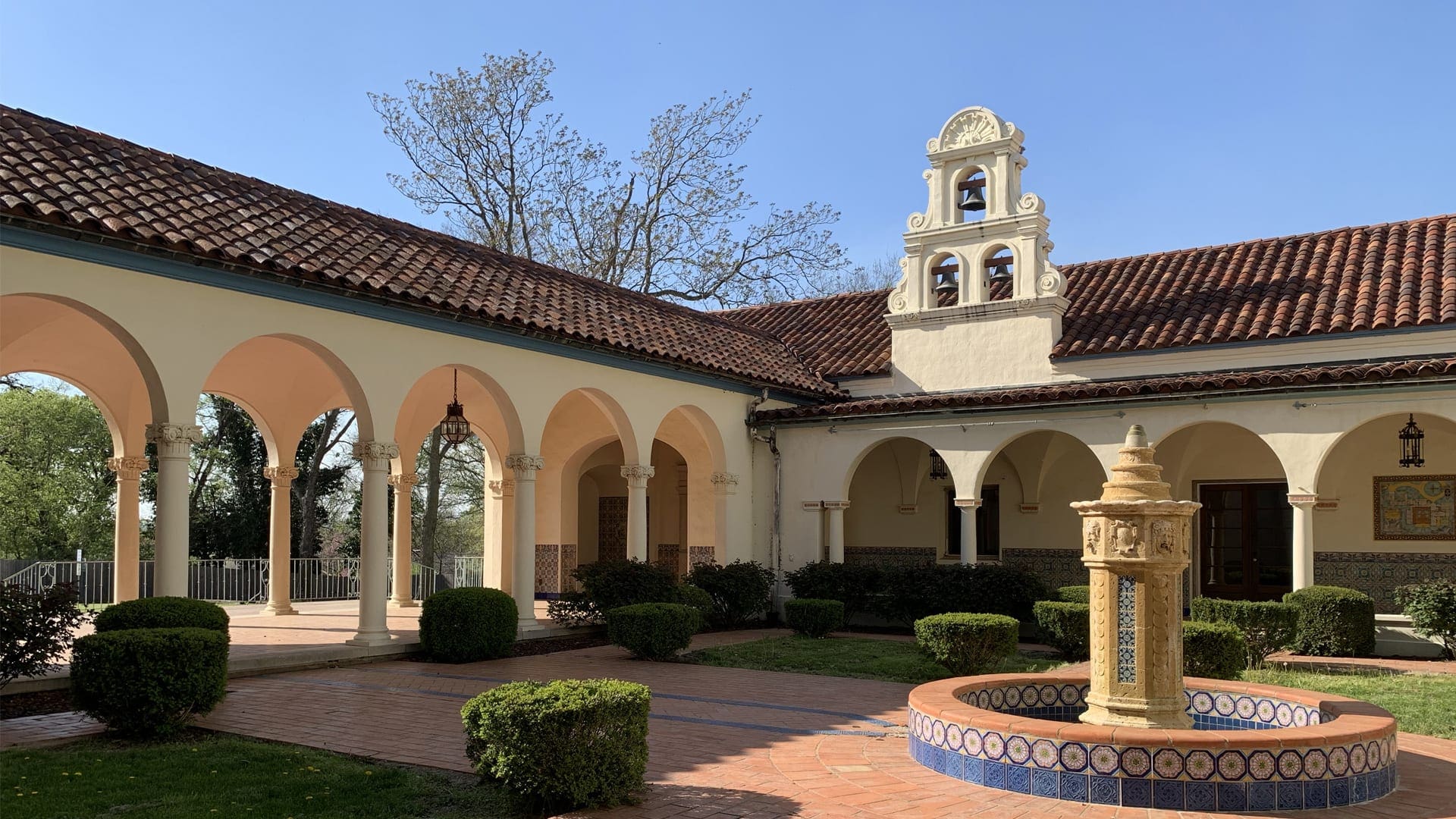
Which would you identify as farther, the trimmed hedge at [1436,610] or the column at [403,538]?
the column at [403,538]

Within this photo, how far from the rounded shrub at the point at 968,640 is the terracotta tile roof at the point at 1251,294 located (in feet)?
24.4

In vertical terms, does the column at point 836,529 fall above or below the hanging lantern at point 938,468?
below

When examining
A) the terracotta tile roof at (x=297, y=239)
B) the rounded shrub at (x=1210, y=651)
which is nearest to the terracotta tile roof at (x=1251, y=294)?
the terracotta tile roof at (x=297, y=239)

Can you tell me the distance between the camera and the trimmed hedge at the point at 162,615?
9.41 metres

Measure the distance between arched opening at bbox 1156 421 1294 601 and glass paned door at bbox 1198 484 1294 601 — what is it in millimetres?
12

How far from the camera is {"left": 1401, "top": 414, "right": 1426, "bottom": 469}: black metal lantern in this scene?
598 inches

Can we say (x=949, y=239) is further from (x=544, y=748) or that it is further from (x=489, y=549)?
(x=544, y=748)

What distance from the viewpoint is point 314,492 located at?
3089 cm

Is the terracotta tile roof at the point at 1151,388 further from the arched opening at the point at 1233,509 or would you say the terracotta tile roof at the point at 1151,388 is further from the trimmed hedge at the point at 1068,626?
the trimmed hedge at the point at 1068,626

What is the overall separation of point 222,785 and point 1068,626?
378 inches

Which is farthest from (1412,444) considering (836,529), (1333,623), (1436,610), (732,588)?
(732,588)

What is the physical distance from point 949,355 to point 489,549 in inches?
338

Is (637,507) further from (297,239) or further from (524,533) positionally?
(297,239)

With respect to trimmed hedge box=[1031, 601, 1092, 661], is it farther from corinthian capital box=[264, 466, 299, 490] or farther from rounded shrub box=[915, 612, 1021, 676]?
corinthian capital box=[264, 466, 299, 490]
